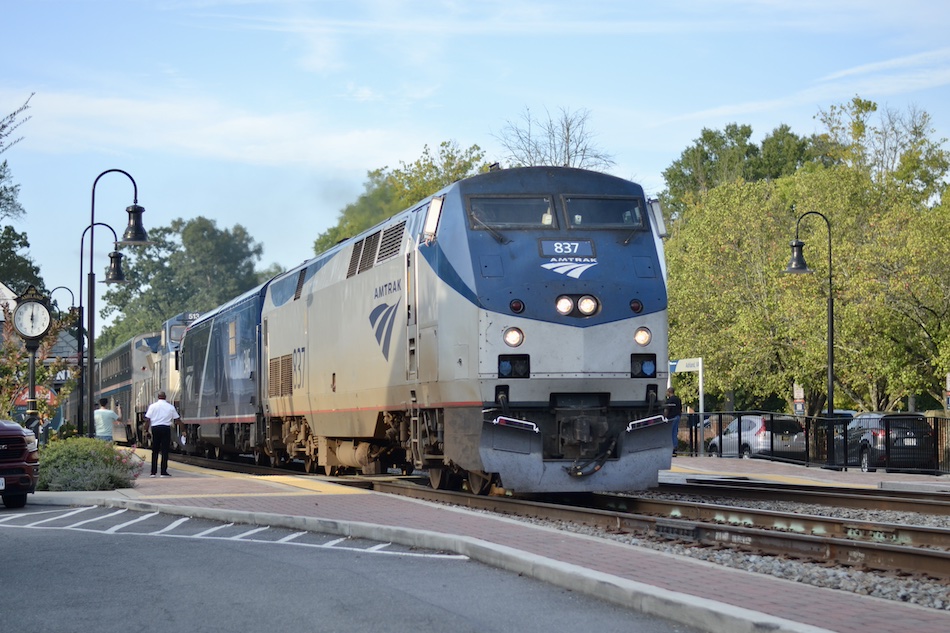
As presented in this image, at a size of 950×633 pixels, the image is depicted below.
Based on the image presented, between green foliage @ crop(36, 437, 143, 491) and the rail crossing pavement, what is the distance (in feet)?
1.71

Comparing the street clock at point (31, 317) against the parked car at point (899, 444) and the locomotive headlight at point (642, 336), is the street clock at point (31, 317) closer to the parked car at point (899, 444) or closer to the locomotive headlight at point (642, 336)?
the locomotive headlight at point (642, 336)

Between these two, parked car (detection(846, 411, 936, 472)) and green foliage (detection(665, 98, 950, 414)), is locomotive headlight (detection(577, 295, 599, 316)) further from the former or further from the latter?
green foliage (detection(665, 98, 950, 414))

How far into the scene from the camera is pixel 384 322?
17469 mm

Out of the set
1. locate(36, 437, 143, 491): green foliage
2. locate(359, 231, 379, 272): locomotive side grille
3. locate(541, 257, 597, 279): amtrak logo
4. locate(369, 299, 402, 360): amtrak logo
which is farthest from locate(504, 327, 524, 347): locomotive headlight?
locate(36, 437, 143, 491): green foliage

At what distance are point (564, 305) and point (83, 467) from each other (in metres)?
9.25

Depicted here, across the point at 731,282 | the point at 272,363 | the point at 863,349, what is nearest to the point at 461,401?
the point at 272,363

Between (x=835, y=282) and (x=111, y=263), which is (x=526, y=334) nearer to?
(x=111, y=263)

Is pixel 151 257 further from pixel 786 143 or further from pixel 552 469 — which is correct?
pixel 552 469

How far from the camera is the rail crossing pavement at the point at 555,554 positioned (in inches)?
281

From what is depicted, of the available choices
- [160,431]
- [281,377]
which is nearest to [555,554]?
[281,377]

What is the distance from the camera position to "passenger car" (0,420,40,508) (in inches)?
651

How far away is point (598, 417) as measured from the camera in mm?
14719

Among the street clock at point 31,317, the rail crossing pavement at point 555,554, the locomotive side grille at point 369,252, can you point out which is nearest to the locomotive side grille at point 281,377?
the rail crossing pavement at point 555,554

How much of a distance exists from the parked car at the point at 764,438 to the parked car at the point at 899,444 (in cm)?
255
